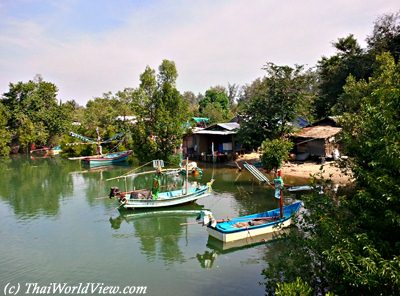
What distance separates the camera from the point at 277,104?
2780 cm

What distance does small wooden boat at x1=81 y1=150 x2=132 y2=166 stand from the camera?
3584 cm

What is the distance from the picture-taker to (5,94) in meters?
48.8

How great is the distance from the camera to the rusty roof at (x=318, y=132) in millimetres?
27112

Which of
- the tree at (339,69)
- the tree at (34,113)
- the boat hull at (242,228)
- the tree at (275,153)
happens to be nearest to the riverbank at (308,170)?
the tree at (275,153)

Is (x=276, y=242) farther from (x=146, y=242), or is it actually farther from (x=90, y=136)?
(x=90, y=136)

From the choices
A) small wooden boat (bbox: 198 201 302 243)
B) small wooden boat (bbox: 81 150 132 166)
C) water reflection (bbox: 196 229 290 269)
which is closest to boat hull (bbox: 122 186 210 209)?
small wooden boat (bbox: 198 201 302 243)

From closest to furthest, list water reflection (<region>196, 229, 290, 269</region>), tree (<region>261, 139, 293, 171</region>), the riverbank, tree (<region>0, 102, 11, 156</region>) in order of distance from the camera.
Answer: water reflection (<region>196, 229, 290, 269</region>) < tree (<region>261, 139, 293, 171</region>) < the riverbank < tree (<region>0, 102, 11, 156</region>)

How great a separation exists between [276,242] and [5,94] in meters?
46.8

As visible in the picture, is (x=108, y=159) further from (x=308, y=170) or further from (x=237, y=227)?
(x=237, y=227)

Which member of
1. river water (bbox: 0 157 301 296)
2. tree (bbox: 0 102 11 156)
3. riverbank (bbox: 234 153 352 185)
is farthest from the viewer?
tree (bbox: 0 102 11 156)

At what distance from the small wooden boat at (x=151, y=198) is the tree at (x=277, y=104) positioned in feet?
31.3

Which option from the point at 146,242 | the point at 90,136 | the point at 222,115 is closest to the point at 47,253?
the point at 146,242

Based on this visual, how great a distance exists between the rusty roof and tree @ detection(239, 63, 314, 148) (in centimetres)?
142

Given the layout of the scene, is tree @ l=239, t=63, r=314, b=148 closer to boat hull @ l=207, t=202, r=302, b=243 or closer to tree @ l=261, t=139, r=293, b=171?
tree @ l=261, t=139, r=293, b=171
